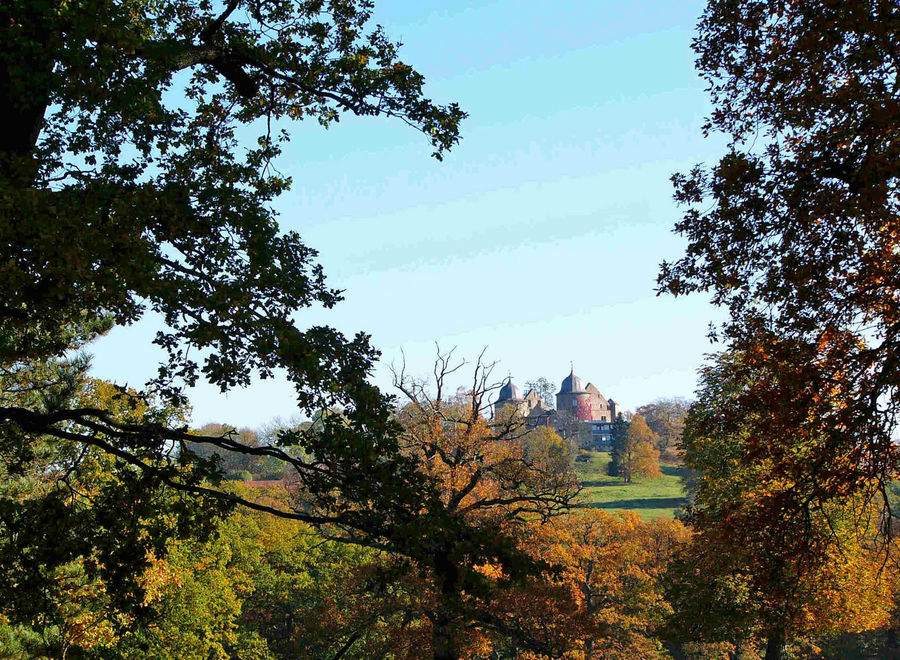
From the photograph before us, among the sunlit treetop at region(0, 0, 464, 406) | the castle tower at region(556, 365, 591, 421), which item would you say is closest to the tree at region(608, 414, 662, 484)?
the castle tower at region(556, 365, 591, 421)

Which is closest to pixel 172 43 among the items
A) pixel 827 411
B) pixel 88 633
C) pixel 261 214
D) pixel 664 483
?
pixel 261 214

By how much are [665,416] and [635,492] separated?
48781 mm

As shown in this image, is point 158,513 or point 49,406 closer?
point 158,513

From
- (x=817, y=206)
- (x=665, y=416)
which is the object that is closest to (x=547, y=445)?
(x=665, y=416)

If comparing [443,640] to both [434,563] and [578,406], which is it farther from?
[578,406]

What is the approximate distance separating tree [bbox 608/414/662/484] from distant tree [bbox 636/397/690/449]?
55.9ft

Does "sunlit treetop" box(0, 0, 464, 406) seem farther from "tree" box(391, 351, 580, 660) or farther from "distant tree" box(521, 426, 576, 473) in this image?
"distant tree" box(521, 426, 576, 473)

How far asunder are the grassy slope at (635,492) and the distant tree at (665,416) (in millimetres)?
15563

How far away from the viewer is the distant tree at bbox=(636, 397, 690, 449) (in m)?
122

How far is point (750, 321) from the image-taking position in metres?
9.69

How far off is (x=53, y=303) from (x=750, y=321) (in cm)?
805

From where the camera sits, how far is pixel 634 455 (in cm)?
9650

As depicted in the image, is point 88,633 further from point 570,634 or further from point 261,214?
point 261,214

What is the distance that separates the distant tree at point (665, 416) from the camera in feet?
401
